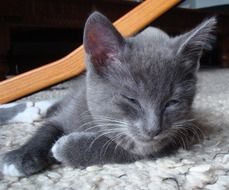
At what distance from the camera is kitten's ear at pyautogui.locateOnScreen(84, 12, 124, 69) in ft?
2.93

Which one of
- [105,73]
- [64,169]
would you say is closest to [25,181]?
[64,169]

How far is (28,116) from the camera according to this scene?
1.36 meters

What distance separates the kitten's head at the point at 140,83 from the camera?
34.6 inches

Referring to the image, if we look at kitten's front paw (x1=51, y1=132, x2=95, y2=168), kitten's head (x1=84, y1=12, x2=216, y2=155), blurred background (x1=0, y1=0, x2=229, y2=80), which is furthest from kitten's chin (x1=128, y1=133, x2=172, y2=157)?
blurred background (x1=0, y1=0, x2=229, y2=80)

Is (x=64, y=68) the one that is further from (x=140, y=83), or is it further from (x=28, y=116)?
(x=140, y=83)

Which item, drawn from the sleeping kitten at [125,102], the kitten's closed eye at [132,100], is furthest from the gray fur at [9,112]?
the kitten's closed eye at [132,100]

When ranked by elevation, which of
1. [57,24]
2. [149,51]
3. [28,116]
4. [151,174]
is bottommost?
[151,174]

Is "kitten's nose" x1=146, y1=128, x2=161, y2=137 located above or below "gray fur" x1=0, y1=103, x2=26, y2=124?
A: below

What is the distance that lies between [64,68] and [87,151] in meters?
0.52

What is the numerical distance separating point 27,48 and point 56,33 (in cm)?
31

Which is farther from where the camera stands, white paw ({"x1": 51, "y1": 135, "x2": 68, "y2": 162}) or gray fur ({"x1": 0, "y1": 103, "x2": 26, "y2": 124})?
gray fur ({"x1": 0, "y1": 103, "x2": 26, "y2": 124})

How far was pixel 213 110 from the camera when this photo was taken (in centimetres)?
148

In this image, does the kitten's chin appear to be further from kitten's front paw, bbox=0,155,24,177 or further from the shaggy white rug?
kitten's front paw, bbox=0,155,24,177

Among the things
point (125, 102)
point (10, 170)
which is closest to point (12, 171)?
point (10, 170)
